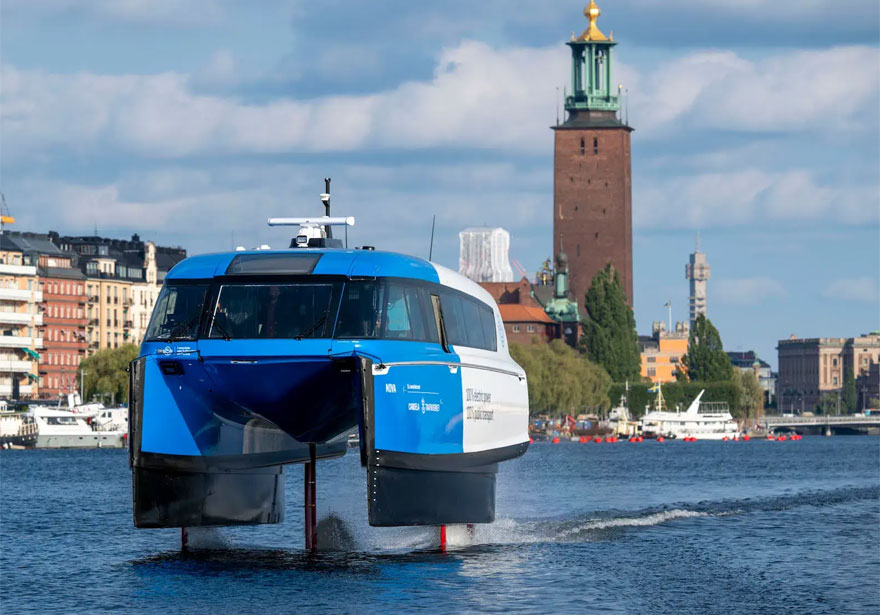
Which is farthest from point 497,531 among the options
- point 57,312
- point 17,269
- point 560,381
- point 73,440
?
point 57,312

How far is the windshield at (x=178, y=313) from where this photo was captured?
3338 centimetres

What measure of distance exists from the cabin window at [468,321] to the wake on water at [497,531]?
4359mm

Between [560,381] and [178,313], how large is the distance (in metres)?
147

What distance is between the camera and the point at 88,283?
192625 millimetres

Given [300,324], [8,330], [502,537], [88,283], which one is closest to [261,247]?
[300,324]

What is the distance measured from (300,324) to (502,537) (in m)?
11.7

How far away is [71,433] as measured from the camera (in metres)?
140

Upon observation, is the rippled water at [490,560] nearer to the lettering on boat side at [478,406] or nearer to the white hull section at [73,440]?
the lettering on boat side at [478,406]

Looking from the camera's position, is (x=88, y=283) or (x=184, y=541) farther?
(x=88, y=283)

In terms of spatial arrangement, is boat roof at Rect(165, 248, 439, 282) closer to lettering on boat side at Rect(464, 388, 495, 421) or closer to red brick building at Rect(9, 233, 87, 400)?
lettering on boat side at Rect(464, 388, 495, 421)

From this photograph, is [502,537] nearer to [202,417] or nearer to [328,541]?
[328,541]

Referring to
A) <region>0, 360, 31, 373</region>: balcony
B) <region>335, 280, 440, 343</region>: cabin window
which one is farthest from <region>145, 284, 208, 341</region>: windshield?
<region>0, 360, 31, 373</region>: balcony

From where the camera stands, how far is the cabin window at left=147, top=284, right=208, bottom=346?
109ft

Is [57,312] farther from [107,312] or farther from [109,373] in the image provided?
[109,373]
